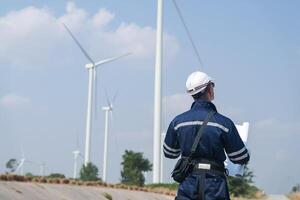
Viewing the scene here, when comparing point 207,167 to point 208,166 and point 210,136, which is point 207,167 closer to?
point 208,166

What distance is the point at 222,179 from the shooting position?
636 cm

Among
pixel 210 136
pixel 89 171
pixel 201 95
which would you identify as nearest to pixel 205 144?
pixel 210 136

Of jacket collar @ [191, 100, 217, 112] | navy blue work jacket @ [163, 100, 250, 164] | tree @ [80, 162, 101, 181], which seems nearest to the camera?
navy blue work jacket @ [163, 100, 250, 164]

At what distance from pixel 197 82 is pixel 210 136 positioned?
0.57m

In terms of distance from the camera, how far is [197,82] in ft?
21.7

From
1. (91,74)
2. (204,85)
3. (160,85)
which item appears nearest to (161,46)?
(160,85)

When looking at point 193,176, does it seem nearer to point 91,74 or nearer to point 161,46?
point 161,46

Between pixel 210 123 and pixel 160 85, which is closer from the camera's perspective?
pixel 210 123

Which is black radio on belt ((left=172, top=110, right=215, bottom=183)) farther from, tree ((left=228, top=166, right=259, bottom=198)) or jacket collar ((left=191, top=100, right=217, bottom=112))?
tree ((left=228, top=166, right=259, bottom=198))

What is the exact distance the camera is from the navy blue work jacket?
640 cm

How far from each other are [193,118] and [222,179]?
2.13 ft

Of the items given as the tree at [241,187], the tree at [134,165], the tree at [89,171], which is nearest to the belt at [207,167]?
the tree at [241,187]

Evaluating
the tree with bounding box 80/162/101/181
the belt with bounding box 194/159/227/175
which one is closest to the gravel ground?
the belt with bounding box 194/159/227/175

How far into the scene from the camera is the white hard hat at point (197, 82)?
6602 mm
